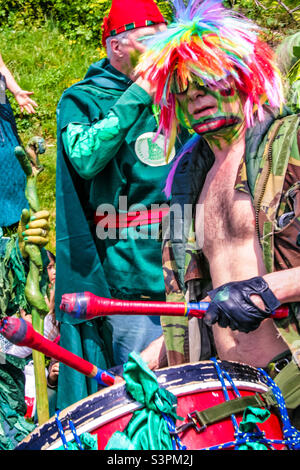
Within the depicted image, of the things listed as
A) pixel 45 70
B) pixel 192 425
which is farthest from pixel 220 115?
pixel 45 70

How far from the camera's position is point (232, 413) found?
1988mm

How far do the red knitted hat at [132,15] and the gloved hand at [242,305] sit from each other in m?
1.45

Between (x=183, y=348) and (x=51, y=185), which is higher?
(x=183, y=348)

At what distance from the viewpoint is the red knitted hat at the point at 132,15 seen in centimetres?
308

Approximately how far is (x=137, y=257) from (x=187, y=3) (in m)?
1.11

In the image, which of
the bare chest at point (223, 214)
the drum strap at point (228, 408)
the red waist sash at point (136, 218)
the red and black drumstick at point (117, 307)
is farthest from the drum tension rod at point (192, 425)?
the red waist sash at point (136, 218)

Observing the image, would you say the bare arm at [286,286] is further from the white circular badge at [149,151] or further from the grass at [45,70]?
the grass at [45,70]

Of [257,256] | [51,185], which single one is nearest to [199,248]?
[257,256]

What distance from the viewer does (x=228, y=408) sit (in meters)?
2.00

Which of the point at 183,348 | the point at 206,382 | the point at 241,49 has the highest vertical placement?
the point at 241,49

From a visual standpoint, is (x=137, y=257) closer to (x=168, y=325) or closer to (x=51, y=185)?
(x=168, y=325)

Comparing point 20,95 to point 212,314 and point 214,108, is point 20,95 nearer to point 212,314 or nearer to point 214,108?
point 214,108
